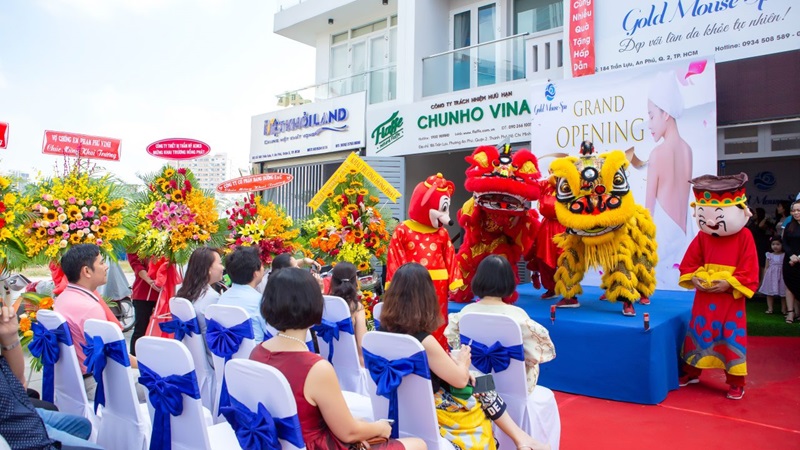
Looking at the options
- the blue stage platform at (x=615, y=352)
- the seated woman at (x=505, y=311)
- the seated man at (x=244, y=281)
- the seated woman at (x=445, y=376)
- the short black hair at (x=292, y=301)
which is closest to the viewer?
the short black hair at (x=292, y=301)

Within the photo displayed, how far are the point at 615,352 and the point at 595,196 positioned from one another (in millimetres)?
1027

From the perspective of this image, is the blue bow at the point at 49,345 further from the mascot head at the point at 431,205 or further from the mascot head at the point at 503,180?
the mascot head at the point at 503,180

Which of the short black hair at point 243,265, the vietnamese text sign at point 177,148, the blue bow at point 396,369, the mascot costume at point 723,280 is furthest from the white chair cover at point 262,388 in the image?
the vietnamese text sign at point 177,148

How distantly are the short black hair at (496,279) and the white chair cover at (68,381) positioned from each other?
173 cm

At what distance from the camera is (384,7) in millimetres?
10781

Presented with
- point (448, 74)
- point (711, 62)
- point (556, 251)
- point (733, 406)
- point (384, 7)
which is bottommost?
point (733, 406)

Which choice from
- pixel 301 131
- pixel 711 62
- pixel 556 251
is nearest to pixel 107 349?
pixel 556 251

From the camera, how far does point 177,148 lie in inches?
239

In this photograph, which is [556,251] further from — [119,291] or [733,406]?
[119,291]

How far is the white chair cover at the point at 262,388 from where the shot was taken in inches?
58.4

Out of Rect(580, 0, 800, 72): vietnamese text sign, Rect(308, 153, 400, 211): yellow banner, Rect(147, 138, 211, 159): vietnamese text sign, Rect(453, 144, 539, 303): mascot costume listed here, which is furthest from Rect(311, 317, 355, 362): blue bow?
Rect(580, 0, 800, 72): vietnamese text sign

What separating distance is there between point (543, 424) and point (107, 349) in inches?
72.0

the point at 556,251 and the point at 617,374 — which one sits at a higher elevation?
the point at 556,251

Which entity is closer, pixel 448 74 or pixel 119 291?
pixel 119 291
